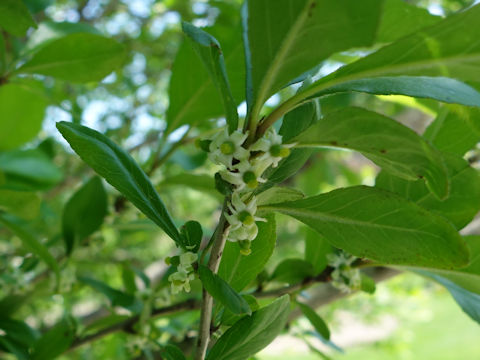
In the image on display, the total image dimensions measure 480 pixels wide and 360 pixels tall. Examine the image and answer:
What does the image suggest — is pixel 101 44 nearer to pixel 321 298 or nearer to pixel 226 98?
pixel 226 98

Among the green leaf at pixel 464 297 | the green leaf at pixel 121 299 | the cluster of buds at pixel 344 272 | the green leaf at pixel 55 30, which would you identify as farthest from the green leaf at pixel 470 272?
the green leaf at pixel 55 30

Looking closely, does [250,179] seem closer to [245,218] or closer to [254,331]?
[245,218]

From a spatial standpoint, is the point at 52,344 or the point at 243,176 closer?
the point at 243,176

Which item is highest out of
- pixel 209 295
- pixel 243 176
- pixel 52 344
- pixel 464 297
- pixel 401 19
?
pixel 401 19

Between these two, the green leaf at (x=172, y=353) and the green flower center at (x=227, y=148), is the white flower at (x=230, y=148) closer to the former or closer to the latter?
the green flower center at (x=227, y=148)

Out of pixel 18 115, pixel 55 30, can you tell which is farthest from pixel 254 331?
pixel 18 115

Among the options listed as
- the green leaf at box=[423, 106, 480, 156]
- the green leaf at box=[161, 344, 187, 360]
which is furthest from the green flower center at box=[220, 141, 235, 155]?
the green leaf at box=[423, 106, 480, 156]

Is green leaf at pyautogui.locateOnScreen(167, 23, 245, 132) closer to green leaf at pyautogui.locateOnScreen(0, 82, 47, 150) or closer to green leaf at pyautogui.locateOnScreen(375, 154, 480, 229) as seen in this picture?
green leaf at pyautogui.locateOnScreen(375, 154, 480, 229)

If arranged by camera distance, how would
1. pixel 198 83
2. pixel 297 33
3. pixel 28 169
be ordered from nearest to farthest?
pixel 297 33
pixel 198 83
pixel 28 169
